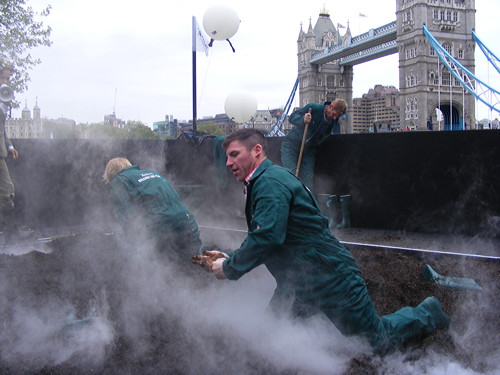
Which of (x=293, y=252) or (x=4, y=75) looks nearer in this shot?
(x=293, y=252)

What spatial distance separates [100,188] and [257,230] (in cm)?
572

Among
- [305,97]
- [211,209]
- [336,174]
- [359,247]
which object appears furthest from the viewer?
[305,97]

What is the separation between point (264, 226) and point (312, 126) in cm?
488

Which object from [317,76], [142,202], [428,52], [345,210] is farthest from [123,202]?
[317,76]

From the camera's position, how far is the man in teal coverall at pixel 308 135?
22.5 feet

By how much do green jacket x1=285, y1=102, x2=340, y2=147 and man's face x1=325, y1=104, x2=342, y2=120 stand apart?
0.10 metres

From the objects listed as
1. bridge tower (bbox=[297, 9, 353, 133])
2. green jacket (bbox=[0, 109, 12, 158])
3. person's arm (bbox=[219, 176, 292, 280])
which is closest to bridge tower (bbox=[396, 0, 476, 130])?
bridge tower (bbox=[297, 9, 353, 133])

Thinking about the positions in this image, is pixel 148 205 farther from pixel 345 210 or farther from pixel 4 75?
pixel 345 210

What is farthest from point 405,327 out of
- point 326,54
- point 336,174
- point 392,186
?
point 326,54

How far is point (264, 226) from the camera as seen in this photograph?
7.66ft

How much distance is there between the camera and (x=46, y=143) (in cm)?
704

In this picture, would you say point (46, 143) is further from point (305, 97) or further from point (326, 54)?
point (305, 97)

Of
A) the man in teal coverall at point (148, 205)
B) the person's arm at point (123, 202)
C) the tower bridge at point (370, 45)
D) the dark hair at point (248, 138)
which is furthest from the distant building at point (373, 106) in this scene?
the dark hair at point (248, 138)

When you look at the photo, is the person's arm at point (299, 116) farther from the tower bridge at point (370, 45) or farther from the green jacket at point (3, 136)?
the tower bridge at point (370, 45)
